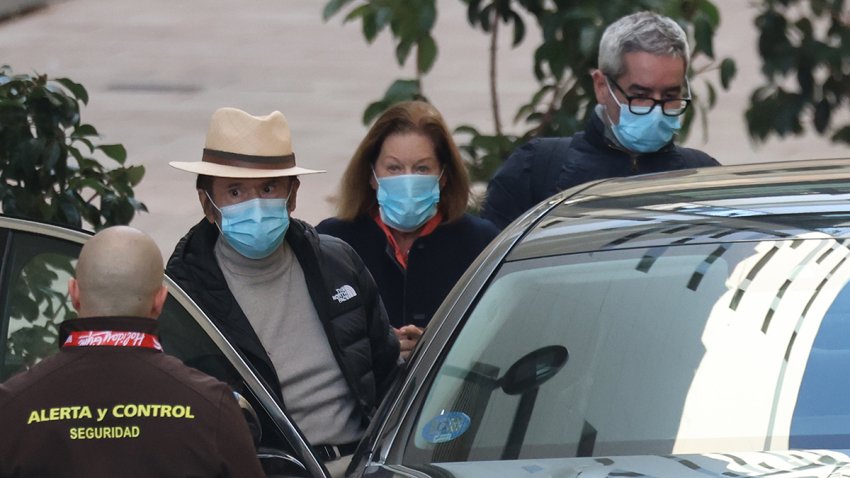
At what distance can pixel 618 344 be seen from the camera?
3.34m

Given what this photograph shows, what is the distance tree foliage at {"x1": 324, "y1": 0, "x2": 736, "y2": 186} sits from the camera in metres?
6.25

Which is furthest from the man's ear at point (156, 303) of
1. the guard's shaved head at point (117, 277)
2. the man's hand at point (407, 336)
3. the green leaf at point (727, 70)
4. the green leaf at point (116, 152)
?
the green leaf at point (727, 70)

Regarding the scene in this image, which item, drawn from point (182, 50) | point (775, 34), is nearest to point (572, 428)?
point (775, 34)

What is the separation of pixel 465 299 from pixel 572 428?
54cm

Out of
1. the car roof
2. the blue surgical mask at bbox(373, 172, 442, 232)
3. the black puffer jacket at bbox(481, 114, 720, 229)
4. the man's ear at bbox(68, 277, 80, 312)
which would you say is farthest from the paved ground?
the man's ear at bbox(68, 277, 80, 312)

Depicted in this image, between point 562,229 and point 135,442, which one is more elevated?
point 562,229

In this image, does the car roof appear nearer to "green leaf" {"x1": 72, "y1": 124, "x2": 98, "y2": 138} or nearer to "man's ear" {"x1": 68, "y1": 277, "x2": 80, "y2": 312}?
"man's ear" {"x1": 68, "y1": 277, "x2": 80, "y2": 312}

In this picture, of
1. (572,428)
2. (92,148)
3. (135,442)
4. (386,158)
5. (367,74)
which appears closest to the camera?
(135,442)

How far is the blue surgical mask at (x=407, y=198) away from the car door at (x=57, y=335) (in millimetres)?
1373

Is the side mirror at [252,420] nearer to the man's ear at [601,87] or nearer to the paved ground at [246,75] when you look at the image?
the man's ear at [601,87]

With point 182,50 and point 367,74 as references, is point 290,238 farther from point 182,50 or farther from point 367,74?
point 182,50

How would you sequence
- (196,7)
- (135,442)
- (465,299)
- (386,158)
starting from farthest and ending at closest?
(196,7) → (386,158) → (465,299) → (135,442)

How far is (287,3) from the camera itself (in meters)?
18.9

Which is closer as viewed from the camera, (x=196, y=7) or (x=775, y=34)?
(x=775, y=34)
